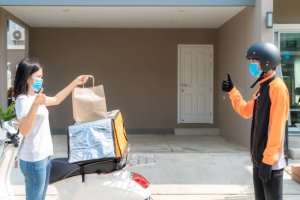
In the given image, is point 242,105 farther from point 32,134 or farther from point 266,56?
point 32,134

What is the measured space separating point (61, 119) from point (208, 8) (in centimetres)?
503

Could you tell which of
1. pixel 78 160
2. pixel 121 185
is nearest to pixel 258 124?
pixel 121 185

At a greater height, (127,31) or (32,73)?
(127,31)

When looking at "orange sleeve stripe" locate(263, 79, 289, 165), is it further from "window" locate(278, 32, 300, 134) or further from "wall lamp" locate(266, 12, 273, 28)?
"window" locate(278, 32, 300, 134)

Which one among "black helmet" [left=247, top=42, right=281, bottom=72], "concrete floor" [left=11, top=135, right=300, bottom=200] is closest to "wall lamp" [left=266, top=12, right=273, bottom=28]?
"concrete floor" [left=11, top=135, right=300, bottom=200]

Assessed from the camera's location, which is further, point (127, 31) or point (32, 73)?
point (127, 31)

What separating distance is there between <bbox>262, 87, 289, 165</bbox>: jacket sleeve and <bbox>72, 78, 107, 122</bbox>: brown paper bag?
52.7 inches

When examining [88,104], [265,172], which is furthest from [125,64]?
[265,172]

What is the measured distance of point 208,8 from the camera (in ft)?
28.9

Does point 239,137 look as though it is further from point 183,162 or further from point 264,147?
point 264,147

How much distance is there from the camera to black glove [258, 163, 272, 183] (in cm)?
331

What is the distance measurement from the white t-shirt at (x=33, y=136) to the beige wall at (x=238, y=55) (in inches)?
220

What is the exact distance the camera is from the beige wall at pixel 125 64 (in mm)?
11344

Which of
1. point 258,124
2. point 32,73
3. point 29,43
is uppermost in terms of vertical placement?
point 29,43
